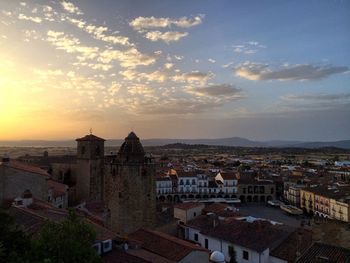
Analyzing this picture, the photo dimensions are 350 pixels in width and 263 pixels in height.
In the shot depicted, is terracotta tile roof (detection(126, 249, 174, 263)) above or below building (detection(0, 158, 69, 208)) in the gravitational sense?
below

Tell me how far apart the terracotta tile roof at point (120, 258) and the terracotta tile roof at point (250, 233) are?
8.75 m

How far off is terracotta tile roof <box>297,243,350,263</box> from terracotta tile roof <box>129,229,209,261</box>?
6.03 metres

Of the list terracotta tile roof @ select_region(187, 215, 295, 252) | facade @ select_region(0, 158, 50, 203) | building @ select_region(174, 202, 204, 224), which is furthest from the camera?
building @ select_region(174, 202, 204, 224)

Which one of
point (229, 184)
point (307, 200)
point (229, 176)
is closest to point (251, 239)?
point (307, 200)

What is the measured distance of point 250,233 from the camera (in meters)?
25.0

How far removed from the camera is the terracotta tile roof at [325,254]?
15.5 meters

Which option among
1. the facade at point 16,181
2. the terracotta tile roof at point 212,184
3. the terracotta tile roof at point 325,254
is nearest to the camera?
the terracotta tile roof at point 325,254

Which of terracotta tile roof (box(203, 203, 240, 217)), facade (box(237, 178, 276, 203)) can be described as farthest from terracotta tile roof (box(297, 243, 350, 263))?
facade (box(237, 178, 276, 203))

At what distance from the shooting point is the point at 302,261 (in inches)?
611

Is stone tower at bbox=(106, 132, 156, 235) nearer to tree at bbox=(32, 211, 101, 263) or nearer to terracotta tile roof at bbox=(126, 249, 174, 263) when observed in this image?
terracotta tile roof at bbox=(126, 249, 174, 263)

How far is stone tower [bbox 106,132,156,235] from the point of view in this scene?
74.3 ft

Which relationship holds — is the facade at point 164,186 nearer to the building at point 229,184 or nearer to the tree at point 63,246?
the building at point 229,184

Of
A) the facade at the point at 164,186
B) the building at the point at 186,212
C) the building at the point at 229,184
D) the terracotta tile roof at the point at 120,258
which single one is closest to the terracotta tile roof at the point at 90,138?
the building at the point at 186,212

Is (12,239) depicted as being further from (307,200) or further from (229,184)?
(229,184)
